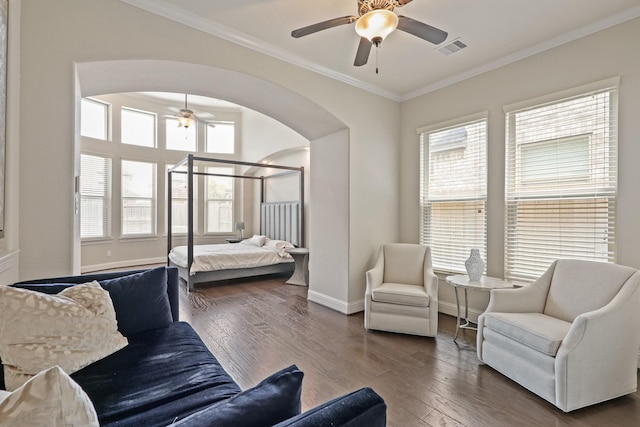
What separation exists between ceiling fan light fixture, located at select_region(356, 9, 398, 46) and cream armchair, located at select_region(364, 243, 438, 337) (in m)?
2.29

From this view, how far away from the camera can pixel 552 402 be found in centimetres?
196

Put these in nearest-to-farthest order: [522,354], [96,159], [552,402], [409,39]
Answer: [552,402] < [522,354] < [409,39] < [96,159]

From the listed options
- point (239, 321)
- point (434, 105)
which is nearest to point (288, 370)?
point (239, 321)

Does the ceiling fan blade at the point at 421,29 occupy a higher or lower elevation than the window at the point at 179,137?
lower

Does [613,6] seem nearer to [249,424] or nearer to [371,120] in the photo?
[371,120]

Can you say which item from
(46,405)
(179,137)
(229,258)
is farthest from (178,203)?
(46,405)

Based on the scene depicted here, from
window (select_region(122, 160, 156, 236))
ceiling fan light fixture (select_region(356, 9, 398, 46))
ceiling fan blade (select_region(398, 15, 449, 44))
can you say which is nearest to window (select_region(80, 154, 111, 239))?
window (select_region(122, 160, 156, 236))

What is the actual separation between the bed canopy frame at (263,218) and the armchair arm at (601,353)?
4508 mm

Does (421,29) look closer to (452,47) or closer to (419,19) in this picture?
(419,19)

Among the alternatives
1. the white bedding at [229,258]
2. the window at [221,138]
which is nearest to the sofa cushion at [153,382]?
the white bedding at [229,258]

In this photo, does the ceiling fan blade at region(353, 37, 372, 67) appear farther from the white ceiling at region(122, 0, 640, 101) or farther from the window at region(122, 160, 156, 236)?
the window at region(122, 160, 156, 236)

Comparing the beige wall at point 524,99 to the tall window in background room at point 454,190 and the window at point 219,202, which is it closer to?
the tall window in background room at point 454,190

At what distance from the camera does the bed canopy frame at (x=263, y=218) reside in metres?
4.89

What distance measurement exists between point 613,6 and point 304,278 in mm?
4780
